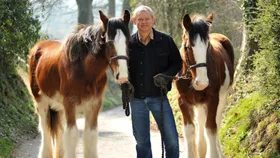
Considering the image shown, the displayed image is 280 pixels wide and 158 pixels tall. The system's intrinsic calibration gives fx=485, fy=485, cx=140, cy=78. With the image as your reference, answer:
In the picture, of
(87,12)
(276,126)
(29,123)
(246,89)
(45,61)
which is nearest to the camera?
(276,126)

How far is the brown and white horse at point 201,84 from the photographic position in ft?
20.3

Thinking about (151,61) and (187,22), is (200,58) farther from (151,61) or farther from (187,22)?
(151,61)

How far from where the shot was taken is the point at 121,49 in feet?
18.3

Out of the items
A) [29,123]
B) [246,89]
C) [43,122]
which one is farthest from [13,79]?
[246,89]

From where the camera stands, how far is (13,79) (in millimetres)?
13297

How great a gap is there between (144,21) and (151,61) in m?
0.48

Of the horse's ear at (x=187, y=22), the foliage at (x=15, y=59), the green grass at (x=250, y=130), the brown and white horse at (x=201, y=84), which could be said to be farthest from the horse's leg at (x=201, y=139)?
the foliage at (x=15, y=59)

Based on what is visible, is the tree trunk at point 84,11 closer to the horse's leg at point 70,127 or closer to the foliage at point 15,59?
the foliage at point 15,59

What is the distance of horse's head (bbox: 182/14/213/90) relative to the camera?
20.0 ft

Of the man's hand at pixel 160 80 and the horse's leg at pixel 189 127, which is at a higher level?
the man's hand at pixel 160 80

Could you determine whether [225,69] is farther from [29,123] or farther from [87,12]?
[87,12]

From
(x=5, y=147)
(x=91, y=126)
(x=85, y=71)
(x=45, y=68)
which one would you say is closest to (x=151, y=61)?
(x=85, y=71)

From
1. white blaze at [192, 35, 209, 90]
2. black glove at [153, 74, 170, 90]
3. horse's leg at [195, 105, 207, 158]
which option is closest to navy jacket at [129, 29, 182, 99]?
black glove at [153, 74, 170, 90]

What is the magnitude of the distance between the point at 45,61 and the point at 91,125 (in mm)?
1516
